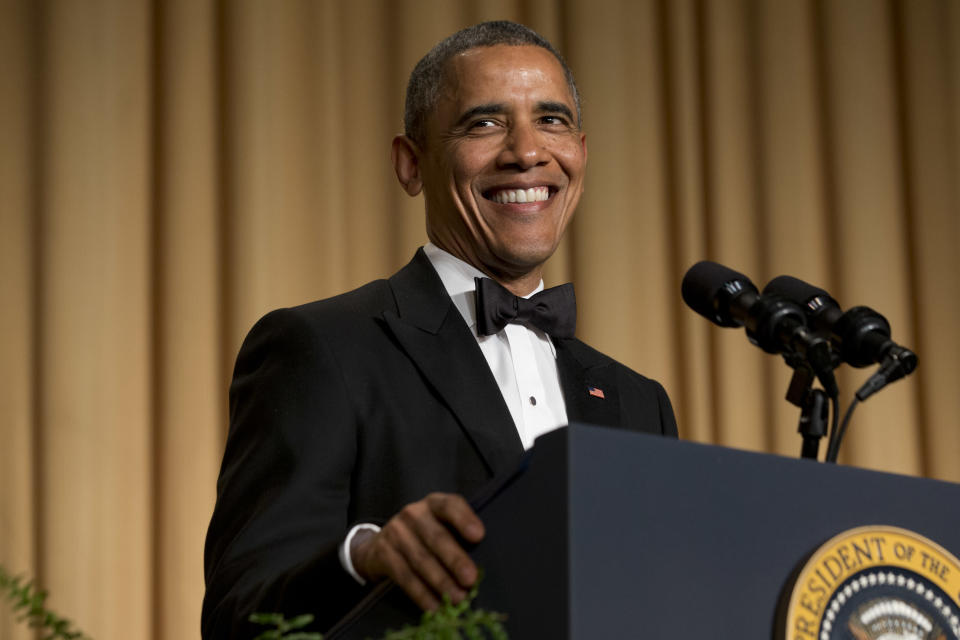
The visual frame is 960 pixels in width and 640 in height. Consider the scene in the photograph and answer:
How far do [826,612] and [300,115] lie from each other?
7.76 ft

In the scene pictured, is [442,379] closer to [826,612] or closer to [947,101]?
[826,612]

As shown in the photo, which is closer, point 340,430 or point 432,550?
point 432,550

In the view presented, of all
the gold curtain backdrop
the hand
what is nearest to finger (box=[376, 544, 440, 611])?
the hand

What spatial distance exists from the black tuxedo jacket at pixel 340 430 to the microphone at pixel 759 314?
0.34 m

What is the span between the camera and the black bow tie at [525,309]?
1.74m

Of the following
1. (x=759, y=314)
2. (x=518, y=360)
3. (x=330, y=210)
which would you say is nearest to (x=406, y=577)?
(x=759, y=314)

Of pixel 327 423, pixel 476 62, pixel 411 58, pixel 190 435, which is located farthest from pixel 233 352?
pixel 327 423

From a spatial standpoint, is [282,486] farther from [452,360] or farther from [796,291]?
[796,291]

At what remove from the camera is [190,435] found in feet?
9.30

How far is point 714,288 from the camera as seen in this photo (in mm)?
1279

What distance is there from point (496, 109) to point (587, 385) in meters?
0.44

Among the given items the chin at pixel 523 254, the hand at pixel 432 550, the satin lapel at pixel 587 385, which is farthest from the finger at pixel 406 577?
the chin at pixel 523 254

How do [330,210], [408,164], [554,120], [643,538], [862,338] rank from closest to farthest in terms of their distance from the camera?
1. [643,538]
2. [862,338]
3. [554,120]
4. [408,164]
5. [330,210]

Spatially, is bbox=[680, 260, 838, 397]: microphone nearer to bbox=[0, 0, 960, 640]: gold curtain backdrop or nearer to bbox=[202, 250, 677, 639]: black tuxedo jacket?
bbox=[202, 250, 677, 639]: black tuxedo jacket
